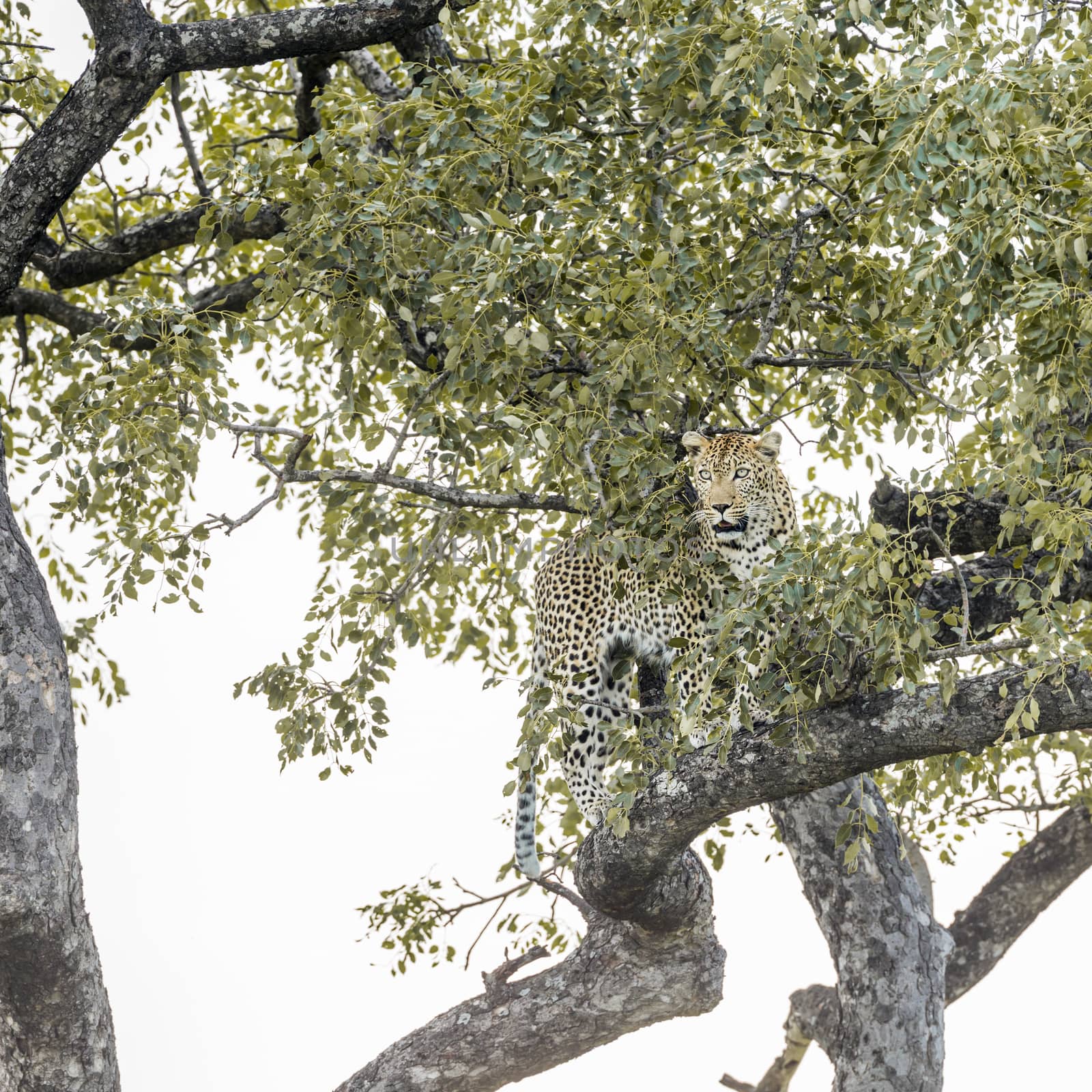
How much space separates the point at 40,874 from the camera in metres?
4.14

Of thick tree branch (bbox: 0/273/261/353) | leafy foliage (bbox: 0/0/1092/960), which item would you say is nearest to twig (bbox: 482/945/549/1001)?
leafy foliage (bbox: 0/0/1092/960)

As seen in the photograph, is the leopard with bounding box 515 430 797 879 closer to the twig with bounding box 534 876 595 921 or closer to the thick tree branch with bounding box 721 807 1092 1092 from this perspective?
the twig with bounding box 534 876 595 921

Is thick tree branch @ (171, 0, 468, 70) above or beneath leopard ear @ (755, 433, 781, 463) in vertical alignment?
above

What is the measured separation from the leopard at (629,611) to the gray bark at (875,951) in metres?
0.90

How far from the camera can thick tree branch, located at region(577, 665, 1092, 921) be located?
3.67 meters

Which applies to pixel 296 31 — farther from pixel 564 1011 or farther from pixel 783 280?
pixel 564 1011

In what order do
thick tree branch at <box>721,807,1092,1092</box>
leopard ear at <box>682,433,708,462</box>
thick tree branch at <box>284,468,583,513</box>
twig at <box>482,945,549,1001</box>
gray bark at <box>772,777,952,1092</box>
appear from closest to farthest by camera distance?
thick tree branch at <box>284,468,583,513</box>
leopard ear at <box>682,433,708,462</box>
twig at <box>482,945,549,1001</box>
gray bark at <box>772,777,952,1092</box>
thick tree branch at <box>721,807,1092,1092</box>

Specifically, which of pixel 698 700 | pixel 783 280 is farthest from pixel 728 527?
pixel 698 700

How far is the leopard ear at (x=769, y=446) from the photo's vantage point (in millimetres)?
5391

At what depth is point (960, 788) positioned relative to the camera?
20.3 ft

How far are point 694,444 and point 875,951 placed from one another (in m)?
2.44

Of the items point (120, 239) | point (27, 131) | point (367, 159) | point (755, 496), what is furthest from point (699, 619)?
point (27, 131)

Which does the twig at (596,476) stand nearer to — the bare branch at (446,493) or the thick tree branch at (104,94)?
the bare branch at (446,493)

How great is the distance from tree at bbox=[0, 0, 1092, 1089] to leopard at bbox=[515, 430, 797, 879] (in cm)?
19
